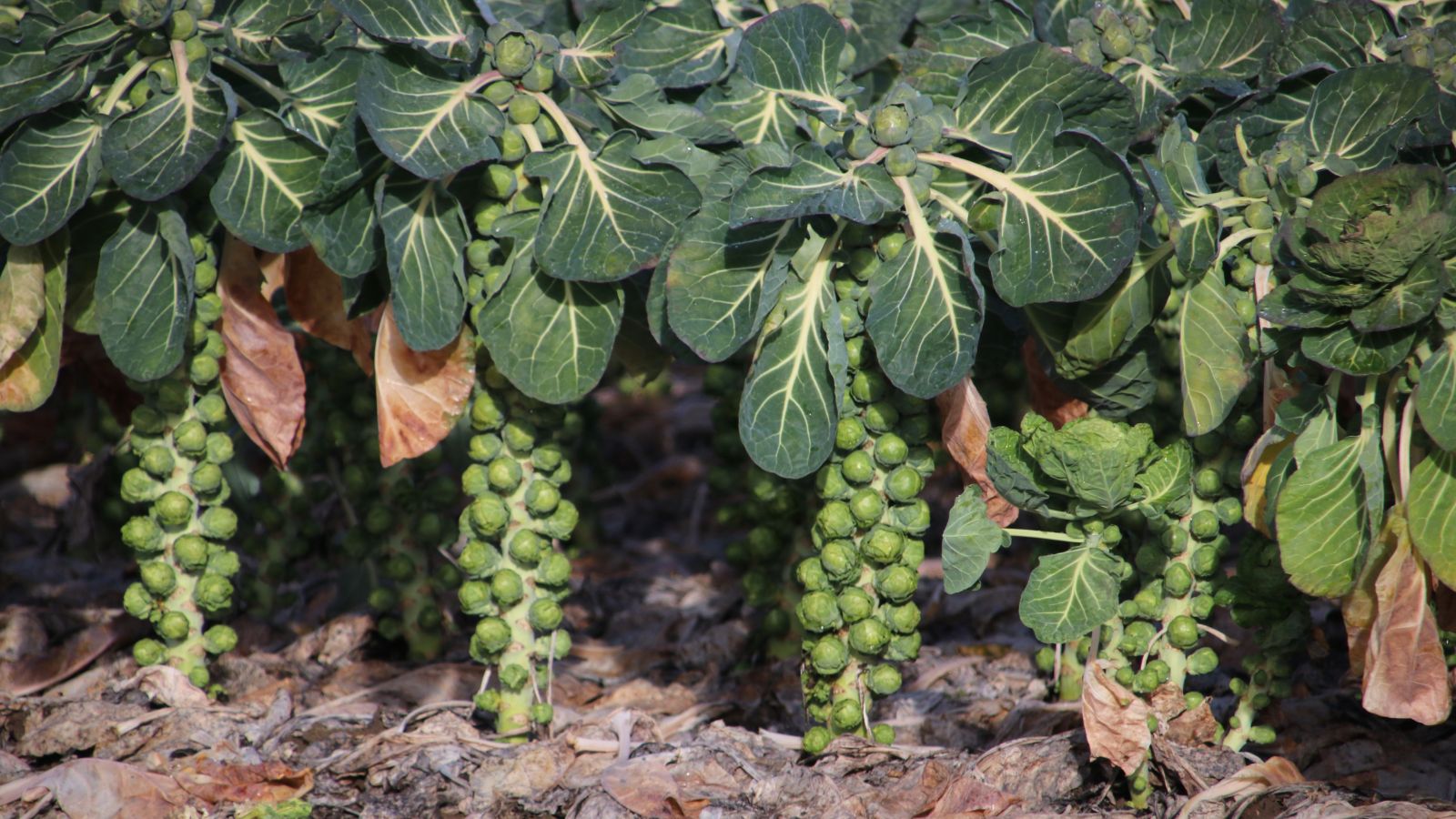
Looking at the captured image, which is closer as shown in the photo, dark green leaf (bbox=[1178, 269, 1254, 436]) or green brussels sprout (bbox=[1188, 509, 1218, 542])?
dark green leaf (bbox=[1178, 269, 1254, 436])

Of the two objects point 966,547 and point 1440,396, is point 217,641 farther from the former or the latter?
point 1440,396

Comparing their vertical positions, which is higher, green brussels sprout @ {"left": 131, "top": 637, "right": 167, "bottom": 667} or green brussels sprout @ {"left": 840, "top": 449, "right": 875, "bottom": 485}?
green brussels sprout @ {"left": 840, "top": 449, "right": 875, "bottom": 485}

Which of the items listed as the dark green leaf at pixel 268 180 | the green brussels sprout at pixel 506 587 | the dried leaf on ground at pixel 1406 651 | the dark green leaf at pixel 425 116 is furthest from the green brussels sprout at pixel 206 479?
the dried leaf on ground at pixel 1406 651

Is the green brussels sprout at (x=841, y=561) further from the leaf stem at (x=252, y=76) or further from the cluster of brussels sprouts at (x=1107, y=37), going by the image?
the leaf stem at (x=252, y=76)

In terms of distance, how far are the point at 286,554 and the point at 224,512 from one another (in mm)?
469

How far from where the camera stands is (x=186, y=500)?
2.53 m

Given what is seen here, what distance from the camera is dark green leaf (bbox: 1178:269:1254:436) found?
211 centimetres

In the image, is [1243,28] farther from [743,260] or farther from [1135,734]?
[1135,734]

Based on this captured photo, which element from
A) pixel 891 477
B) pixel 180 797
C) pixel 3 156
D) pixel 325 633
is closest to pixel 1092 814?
pixel 891 477

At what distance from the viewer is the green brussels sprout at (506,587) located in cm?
238

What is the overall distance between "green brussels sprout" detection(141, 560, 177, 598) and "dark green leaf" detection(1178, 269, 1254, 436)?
181 centimetres

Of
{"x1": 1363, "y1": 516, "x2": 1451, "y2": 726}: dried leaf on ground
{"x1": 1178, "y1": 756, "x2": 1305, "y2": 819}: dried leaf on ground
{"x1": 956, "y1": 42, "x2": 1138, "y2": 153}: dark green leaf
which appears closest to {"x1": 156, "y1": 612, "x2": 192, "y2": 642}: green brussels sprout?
{"x1": 956, "y1": 42, "x2": 1138, "y2": 153}: dark green leaf

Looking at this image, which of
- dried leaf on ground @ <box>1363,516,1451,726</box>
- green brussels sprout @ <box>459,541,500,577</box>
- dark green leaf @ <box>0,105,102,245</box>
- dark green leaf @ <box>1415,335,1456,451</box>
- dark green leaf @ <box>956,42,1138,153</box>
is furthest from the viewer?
green brussels sprout @ <box>459,541,500,577</box>

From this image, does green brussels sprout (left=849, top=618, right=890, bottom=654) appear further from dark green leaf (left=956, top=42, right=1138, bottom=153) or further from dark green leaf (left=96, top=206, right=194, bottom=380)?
dark green leaf (left=96, top=206, right=194, bottom=380)
